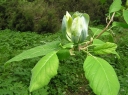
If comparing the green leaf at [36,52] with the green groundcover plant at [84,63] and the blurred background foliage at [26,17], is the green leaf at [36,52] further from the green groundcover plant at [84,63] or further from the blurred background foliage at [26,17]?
the blurred background foliage at [26,17]

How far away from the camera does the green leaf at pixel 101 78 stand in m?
0.58

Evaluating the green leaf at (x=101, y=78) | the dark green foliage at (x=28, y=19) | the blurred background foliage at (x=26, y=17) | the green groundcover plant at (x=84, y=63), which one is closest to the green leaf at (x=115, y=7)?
the green groundcover plant at (x=84, y=63)

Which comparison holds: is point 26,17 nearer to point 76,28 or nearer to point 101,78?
point 76,28

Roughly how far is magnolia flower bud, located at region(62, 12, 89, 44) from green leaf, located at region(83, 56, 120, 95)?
92mm

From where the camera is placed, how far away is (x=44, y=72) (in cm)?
62

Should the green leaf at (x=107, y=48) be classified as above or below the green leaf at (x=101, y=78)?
above

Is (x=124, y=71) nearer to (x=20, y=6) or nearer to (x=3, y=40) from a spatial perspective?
(x=3, y=40)

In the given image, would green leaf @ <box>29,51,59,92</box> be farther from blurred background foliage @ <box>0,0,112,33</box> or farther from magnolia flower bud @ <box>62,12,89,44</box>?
blurred background foliage @ <box>0,0,112,33</box>

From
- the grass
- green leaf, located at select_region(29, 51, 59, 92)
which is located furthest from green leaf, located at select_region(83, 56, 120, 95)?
the grass

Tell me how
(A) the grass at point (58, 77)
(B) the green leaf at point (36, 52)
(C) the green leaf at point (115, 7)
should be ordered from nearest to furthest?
(B) the green leaf at point (36, 52)
(C) the green leaf at point (115, 7)
(A) the grass at point (58, 77)

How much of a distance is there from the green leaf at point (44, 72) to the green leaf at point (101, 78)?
0.34ft

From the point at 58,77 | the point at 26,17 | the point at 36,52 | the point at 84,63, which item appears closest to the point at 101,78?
the point at 84,63

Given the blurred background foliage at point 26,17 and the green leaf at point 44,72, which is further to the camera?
the blurred background foliage at point 26,17

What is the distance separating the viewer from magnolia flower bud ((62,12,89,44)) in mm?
669
